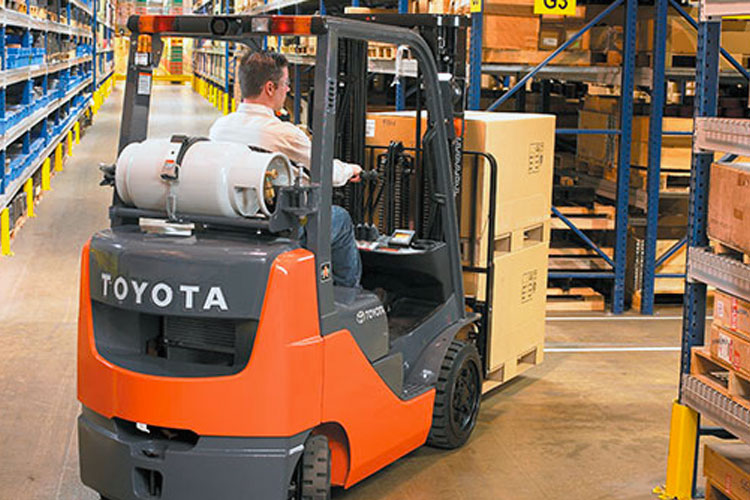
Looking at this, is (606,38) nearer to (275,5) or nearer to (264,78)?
(264,78)

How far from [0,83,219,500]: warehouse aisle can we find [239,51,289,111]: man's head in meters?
Answer: 1.93

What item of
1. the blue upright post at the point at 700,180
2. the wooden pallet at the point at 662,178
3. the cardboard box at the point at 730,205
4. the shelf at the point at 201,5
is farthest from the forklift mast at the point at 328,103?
the shelf at the point at 201,5

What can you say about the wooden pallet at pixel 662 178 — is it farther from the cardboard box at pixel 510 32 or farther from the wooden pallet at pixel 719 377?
the wooden pallet at pixel 719 377

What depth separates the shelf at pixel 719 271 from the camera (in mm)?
4176

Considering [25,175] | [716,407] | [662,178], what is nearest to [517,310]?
[716,407]

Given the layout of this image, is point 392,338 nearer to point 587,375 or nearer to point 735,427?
point 735,427

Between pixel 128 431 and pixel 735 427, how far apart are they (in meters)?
2.39

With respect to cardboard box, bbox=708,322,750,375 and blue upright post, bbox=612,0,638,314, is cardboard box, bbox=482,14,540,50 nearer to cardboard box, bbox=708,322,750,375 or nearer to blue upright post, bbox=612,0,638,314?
blue upright post, bbox=612,0,638,314

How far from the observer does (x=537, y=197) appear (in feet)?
21.6

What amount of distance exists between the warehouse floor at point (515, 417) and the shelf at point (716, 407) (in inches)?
23.1

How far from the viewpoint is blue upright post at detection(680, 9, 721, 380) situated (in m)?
4.52

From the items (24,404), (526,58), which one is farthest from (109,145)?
(24,404)

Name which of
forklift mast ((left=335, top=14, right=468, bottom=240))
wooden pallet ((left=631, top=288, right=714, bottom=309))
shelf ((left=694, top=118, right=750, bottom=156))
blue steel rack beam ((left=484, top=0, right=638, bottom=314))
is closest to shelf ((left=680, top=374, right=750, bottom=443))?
shelf ((left=694, top=118, right=750, bottom=156))

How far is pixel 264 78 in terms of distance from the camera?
459 centimetres
